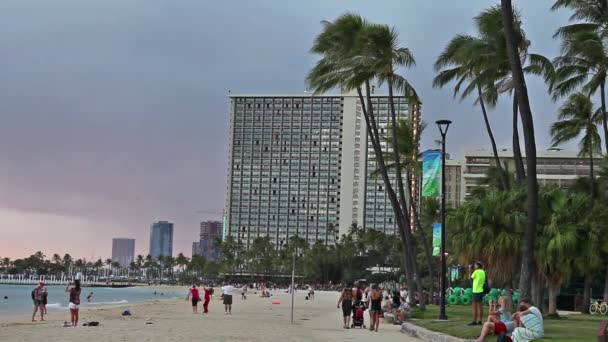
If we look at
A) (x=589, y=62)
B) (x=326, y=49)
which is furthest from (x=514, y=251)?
(x=326, y=49)

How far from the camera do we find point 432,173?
23.9 metres

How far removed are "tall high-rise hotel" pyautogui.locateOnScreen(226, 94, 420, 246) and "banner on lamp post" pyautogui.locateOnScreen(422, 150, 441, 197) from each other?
149 metres

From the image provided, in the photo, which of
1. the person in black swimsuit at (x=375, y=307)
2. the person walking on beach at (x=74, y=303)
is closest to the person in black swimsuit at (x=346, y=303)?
the person in black swimsuit at (x=375, y=307)

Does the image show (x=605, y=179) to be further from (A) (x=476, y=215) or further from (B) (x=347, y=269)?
(B) (x=347, y=269)

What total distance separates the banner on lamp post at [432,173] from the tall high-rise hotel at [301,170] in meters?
149

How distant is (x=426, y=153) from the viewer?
23781 millimetres

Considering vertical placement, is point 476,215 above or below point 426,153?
below

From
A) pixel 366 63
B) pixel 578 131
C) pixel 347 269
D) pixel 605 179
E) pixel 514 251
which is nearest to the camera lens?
pixel 514 251

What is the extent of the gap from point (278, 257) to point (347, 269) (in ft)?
103

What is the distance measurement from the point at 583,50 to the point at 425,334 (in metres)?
15.0

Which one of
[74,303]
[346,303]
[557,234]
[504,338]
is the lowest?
[74,303]

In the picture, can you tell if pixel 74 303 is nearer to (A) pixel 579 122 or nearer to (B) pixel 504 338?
(B) pixel 504 338

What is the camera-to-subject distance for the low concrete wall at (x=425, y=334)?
16.9 m

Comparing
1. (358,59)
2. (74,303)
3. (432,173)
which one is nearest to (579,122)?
(358,59)
